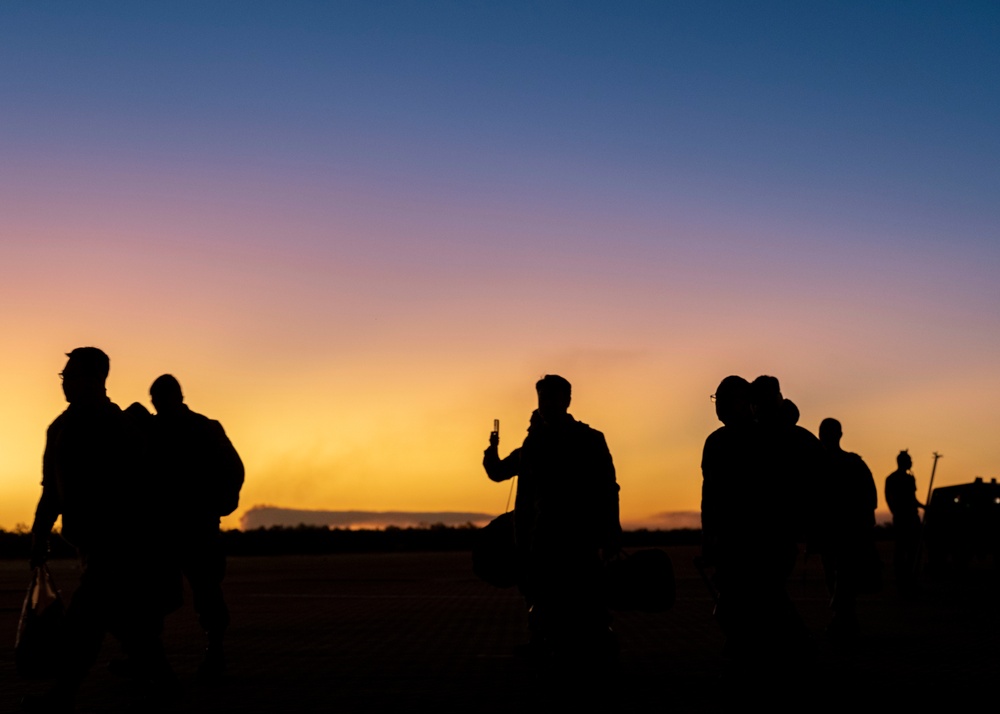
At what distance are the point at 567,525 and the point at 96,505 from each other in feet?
9.89

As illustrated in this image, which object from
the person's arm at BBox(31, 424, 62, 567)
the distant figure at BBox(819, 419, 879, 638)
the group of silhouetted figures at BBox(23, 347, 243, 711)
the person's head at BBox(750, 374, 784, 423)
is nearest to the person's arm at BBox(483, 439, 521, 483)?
the person's head at BBox(750, 374, 784, 423)

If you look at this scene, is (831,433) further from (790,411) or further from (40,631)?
(40,631)

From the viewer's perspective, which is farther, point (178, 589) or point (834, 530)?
point (834, 530)

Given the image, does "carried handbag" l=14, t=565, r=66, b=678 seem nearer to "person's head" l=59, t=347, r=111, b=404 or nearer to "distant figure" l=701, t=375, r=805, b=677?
"person's head" l=59, t=347, r=111, b=404

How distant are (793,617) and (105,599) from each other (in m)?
4.08

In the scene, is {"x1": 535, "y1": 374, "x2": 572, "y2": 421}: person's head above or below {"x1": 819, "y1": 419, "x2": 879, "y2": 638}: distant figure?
above

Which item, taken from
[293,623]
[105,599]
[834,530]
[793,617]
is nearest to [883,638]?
[834,530]

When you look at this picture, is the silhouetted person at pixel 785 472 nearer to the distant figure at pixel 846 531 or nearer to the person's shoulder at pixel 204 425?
the distant figure at pixel 846 531

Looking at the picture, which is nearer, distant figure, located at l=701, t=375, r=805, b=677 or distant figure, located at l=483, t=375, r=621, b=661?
distant figure, located at l=701, t=375, r=805, b=677

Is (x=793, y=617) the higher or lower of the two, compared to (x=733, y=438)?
lower

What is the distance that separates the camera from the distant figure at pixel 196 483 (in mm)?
9633

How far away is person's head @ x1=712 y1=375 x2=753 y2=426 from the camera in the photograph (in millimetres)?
9328

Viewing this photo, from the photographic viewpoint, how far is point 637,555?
9609 mm

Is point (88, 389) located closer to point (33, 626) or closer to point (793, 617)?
→ point (33, 626)
